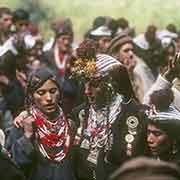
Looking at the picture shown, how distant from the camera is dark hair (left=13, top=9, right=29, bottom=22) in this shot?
Result: 543cm

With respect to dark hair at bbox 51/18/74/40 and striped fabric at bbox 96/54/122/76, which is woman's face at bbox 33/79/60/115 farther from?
dark hair at bbox 51/18/74/40

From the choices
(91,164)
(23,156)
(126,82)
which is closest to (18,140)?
(23,156)

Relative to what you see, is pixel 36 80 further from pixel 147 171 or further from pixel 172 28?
pixel 147 171

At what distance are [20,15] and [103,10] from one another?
2.30 ft

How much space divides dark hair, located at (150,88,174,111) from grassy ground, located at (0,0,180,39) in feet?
3.81

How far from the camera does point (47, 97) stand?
4387 mm

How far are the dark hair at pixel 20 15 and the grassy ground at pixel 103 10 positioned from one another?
0.21 ft

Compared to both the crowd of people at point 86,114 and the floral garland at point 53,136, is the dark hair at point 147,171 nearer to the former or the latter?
the crowd of people at point 86,114

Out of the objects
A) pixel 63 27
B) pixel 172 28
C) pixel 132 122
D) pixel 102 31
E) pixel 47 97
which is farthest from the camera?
pixel 172 28

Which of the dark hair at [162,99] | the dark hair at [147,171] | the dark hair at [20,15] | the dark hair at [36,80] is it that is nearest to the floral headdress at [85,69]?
the dark hair at [36,80]

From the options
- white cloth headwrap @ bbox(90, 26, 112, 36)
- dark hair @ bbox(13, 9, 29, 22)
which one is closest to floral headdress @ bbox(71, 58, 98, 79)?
white cloth headwrap @ bbox(90, 26, 112, 36)

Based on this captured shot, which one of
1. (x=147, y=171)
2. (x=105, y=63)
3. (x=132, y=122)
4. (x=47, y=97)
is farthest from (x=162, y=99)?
(x=147, y=171)

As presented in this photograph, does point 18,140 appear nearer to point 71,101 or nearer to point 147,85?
point 71,101

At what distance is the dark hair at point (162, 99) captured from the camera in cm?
436
